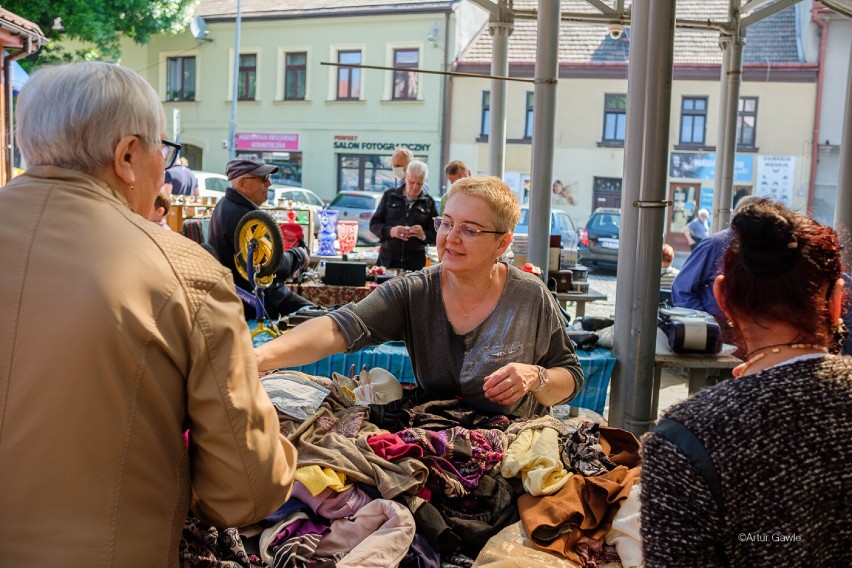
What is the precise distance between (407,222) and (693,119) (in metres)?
19.7

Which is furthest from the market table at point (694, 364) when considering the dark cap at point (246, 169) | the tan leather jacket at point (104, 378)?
the tan leather jacket at point (104, 378)

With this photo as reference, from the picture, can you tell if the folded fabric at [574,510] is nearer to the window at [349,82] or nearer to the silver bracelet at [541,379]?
the silver bracelet at [541,379]

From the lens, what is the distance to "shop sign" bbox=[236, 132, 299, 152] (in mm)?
28297

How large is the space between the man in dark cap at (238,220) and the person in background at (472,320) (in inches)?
99.6

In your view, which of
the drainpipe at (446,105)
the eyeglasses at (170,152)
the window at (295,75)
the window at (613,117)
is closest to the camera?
the eyeglasses at (170,152)

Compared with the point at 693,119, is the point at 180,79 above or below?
above

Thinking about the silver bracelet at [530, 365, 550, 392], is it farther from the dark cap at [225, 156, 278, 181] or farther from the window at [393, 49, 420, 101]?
the window at [393, 49, 420, 101]

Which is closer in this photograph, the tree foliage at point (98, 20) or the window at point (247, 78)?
the tree foliage at point (98, 20)

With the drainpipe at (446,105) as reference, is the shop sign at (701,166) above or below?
below

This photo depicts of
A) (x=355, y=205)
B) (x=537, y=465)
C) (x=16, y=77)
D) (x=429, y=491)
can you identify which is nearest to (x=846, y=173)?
(x=537, y=465)

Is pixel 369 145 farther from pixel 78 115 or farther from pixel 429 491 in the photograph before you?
pixel 78 115

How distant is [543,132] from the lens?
6453 mm

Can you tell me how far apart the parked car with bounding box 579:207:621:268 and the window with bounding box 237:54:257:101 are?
48.4 feet

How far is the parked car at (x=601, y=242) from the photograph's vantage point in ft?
61.7
